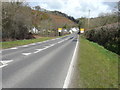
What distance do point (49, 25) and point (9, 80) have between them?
57770mm

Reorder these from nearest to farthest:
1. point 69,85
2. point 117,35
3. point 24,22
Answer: point 69,85 < point 117,35 < point 24,22

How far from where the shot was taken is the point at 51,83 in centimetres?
613

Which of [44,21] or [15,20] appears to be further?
[44,21]

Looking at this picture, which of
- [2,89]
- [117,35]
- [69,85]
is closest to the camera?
[2,89]

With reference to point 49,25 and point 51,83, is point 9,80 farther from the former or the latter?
point 49,25

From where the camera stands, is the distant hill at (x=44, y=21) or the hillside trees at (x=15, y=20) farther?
the distant hill at (x=44, y=21)

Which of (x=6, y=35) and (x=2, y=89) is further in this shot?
(x=6, y=35)

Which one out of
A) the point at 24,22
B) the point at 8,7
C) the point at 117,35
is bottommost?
the point at 117,35

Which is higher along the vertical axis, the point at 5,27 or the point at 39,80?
the point at 5,27

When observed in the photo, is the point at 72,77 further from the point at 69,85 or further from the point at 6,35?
the point at 6,35

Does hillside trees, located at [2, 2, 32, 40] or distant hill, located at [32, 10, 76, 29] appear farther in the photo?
distant hill, located at [32, 10, 76, 29]

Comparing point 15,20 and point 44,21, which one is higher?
point 44,21

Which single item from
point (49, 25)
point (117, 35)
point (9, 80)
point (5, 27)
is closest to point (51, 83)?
point (9, 80)

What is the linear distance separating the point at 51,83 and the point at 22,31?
35284 millimetres
